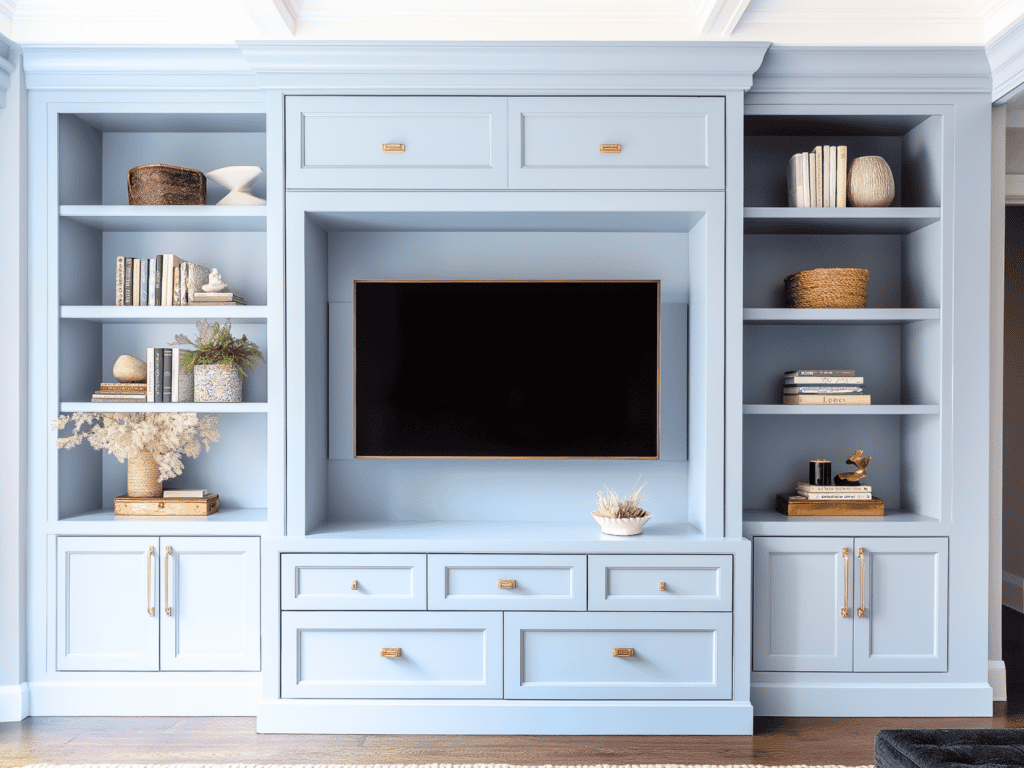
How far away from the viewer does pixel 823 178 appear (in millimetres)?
2762

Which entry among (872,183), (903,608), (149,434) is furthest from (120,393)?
(903,608)

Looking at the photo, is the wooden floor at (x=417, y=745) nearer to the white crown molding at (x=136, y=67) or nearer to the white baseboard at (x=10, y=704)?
the white baseboard at (x=10, y=704)

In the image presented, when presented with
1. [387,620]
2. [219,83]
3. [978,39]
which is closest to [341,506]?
[387,620]

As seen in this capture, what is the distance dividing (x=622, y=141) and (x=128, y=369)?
83.2 inches

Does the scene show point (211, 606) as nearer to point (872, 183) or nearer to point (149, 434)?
point (149, 434)

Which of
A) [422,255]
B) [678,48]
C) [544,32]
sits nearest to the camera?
[678,48]

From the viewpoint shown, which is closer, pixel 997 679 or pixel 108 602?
pixel 108 602

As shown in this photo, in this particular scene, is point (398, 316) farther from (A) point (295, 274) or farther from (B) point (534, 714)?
(B) point (534, 714)

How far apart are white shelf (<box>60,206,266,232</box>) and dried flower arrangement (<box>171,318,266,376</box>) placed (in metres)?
0.40

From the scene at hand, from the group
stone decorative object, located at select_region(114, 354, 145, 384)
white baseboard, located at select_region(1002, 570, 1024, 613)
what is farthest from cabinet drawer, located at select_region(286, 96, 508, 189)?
white baseboard, located at select_region(1002, 570, 1024, 613)

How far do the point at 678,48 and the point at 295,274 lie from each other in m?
1.62

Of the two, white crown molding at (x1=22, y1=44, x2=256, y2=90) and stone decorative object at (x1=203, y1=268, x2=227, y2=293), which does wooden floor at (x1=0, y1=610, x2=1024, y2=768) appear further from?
white crown molding at (x1=22, y1=44, x2=256, y2=90)

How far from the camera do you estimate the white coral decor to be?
9.10ft

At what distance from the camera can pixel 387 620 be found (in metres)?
2.59
